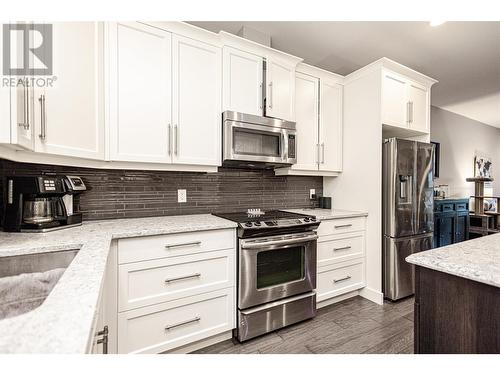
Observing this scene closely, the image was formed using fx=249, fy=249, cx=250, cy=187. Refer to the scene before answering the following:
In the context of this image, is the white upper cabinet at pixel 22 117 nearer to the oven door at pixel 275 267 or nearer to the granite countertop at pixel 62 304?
the granite countertop at pixel 62 304

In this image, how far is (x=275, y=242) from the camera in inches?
76.0

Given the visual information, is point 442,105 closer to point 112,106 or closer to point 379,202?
point 379,202

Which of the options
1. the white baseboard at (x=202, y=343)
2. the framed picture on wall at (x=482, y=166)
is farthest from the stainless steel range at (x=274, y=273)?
the framed picture on wall at (x=482, y=166)

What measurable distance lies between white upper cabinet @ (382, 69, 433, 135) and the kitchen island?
5.98 ft

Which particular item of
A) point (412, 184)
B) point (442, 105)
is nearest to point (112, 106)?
point (412, 184)

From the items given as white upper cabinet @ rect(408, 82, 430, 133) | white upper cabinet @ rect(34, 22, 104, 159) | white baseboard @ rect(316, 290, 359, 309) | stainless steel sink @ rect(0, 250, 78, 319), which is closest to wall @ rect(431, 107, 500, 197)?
white upper cabinet @ rect(408, 82, 430, 133)

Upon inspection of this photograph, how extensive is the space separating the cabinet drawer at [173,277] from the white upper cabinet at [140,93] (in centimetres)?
76

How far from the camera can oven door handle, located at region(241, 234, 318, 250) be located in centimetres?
183

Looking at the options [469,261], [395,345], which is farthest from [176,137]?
[395,345]

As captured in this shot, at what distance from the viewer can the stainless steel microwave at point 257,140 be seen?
6.82 ft

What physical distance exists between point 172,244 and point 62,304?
3.36ft

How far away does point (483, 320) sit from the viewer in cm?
88

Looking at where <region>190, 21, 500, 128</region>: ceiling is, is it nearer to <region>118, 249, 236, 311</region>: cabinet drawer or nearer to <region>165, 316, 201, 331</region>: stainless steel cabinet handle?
<region>118, 249, 236, 311</region>: cabinet drawer
